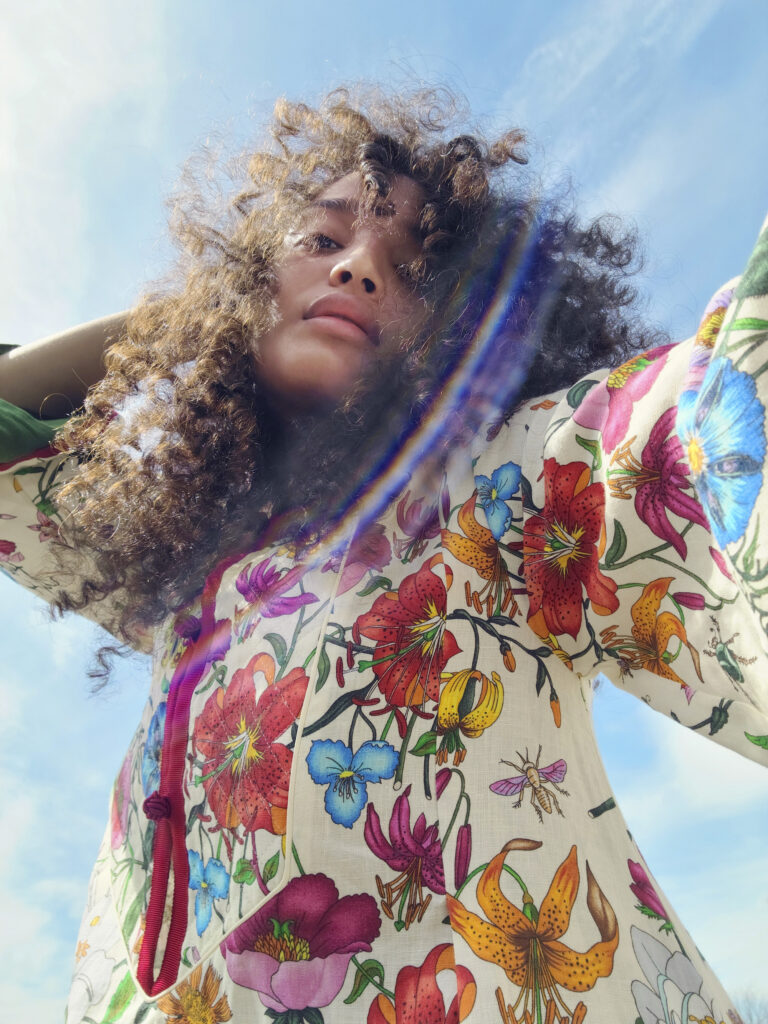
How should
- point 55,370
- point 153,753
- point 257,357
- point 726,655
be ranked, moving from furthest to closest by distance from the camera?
1. point 55,370
2. point 257,357
3. point 153,753
4. point 726,655

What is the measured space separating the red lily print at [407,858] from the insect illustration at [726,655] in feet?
1.01

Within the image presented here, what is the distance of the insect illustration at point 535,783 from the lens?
788mm

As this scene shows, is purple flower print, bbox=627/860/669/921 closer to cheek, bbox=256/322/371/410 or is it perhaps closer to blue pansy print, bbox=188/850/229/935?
blue pansy print, bbox=188/850/229/935

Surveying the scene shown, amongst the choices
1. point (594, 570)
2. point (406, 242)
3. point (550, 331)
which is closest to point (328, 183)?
point (406, 242)

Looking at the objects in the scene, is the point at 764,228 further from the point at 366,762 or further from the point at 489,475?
the point at 366,762

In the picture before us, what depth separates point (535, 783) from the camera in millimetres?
808

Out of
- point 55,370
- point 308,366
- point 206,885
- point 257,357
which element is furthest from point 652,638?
point 55,370

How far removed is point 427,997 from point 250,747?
0.30 meters

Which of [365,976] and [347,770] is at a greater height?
[347,770]

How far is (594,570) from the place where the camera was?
82 centimetres

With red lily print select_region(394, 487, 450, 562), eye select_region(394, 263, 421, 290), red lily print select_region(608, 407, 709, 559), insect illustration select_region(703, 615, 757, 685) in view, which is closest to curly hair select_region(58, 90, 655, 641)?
eye select_region(394, 263, 421, 290)

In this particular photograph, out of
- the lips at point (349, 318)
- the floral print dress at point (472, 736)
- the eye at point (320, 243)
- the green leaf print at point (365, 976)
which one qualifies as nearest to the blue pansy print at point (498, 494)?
the floral print dress at point (472, 736)

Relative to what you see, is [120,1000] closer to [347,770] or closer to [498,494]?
[347,770]

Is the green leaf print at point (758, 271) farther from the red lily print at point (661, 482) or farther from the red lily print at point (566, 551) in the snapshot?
the red lily print at point (566, 551)
